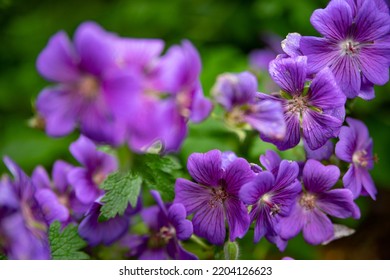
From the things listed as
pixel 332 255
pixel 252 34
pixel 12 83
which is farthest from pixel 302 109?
pixel 12 83

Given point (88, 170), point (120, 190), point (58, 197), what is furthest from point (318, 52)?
point (58, 197)

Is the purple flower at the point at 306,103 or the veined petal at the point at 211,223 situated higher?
the purple flower at the point at 306,103

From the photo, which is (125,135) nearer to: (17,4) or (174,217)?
(174,217)

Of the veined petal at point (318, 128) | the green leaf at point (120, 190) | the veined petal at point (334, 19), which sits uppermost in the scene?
the veined petal at point (334, 19)

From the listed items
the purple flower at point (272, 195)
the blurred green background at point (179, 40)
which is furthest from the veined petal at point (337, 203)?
the blurred green background at point (179, 40)

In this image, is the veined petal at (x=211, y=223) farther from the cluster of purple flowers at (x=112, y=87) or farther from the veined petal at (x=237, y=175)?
the cluster of purple flowers at (x=112, y=87)

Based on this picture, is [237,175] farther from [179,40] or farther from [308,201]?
[179,40]
